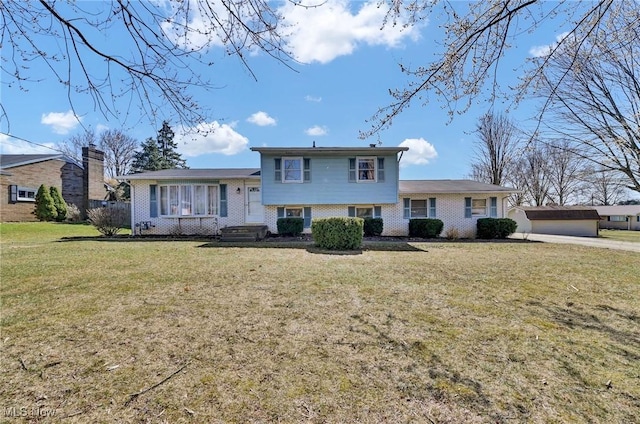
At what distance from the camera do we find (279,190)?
14.6 meters

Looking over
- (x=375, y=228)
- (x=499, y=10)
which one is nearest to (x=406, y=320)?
(x=499, y=10)

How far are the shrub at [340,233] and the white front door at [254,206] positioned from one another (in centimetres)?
598

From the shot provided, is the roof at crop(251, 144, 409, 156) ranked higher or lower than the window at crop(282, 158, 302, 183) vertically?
higher

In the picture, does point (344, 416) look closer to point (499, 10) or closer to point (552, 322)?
point (552, 322)


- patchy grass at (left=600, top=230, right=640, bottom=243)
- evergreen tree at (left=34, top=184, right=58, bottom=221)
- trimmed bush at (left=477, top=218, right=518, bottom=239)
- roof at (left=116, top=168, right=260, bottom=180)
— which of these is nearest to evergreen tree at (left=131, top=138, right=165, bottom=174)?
evergreen tree at (left=34, top=184, right=58, bottom=221)

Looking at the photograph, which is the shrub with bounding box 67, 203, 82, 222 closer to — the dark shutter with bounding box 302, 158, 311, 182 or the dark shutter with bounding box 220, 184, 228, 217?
the dark shutter with bounding box 220, 184, 228, 217

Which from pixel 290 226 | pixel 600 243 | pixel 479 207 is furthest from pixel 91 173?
pixel 600 243

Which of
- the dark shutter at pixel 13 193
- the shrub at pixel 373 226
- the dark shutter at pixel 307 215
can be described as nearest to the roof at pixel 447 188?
the shrub at pixel 373 226

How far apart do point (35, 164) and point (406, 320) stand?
26.8 meters

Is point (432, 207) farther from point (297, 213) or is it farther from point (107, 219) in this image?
point (107, 219)

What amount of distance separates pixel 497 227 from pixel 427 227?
3.60 meters

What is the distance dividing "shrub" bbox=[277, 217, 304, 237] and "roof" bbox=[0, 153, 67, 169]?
59.7 feet

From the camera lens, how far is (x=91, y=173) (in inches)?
907

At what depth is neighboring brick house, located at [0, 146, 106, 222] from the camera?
18.4 meters
